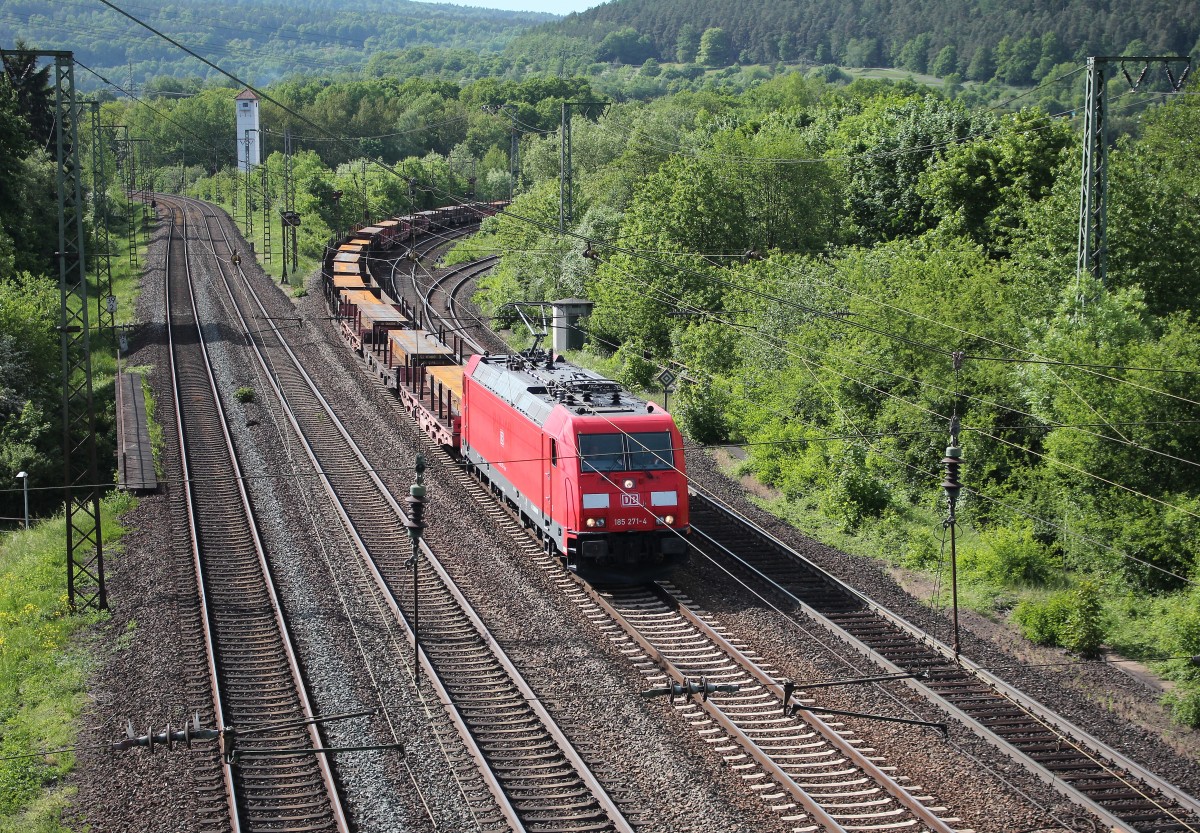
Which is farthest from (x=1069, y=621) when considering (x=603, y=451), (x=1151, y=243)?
(x=1151, y=243)

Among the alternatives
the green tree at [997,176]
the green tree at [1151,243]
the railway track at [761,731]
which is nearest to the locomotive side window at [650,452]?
the railway track at [761,731]

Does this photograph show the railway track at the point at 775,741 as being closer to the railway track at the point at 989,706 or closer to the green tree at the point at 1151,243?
the railway track at the point at 989,706

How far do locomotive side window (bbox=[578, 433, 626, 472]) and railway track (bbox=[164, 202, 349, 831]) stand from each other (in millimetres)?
6284

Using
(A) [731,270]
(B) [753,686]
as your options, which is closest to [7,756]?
(B) [753,686]

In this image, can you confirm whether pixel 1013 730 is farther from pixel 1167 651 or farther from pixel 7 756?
pixel 7 756

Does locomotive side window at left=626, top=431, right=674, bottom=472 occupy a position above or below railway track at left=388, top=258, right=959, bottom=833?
above

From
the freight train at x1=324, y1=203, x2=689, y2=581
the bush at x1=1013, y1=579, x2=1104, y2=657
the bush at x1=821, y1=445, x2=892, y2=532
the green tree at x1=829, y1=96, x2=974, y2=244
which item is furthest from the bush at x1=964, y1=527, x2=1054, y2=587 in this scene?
the green tree at x1=829, y1=96, x2=974, y2=244

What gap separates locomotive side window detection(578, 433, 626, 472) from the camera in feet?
73.3

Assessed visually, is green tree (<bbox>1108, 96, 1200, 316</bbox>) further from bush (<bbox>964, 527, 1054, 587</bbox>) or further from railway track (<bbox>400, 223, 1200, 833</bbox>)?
railway track (<bbox>400, 223, 1200, 833</bbox>)

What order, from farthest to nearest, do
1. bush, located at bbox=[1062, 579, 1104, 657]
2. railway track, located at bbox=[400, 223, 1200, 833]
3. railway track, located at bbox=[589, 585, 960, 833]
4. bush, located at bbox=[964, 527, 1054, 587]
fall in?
bush, located at bbox=[964, 527, 1054, 587] → bush, located at bbox=[1062, 579, 1104, 657] → railway track, located at bbox=[400, 223, 1200, 833] → railway track, located at bbox=[589, 585, 960, 833]

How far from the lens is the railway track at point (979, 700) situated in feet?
47.9

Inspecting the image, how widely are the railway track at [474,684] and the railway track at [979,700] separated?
561 centimetres

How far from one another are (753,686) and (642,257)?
25.7 metres

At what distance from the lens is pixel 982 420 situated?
1037 inches
